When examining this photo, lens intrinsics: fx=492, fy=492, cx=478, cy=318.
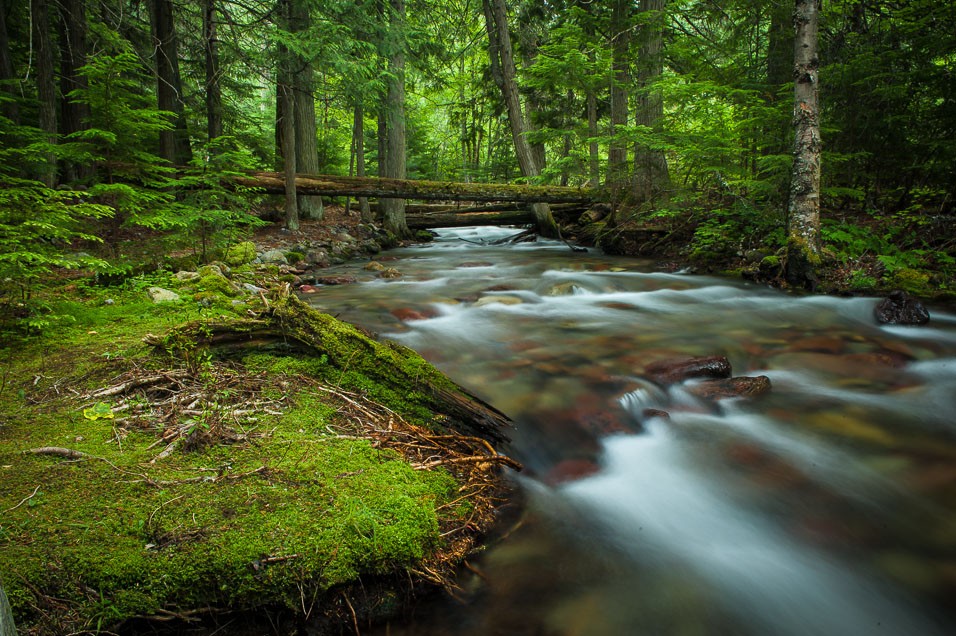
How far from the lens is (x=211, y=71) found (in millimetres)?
→ 10672

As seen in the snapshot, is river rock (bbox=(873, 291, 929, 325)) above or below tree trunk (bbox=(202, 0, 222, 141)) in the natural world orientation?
below

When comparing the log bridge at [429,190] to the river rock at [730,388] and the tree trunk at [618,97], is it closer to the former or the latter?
the tree trunk at [618,97]

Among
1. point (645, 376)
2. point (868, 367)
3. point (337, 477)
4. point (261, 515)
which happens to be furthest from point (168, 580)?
point (868, 367)

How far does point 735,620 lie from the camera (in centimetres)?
215

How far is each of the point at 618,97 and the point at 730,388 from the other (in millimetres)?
10647

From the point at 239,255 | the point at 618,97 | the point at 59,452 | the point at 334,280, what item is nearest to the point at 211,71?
the point at 239,255

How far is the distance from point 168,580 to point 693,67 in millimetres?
12224

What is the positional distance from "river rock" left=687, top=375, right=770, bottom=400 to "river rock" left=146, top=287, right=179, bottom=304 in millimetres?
4502

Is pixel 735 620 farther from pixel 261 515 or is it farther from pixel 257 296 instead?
pixel 257 296

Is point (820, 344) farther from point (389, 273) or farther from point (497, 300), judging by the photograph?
point (389, 273)

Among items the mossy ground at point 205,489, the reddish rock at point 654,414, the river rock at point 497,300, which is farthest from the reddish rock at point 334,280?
the reddish rock at point 654,414

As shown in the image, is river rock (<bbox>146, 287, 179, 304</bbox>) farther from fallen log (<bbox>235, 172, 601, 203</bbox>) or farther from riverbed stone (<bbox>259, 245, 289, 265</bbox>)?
fallen log (<bbox>235, 172, 601, 203</bbox>)

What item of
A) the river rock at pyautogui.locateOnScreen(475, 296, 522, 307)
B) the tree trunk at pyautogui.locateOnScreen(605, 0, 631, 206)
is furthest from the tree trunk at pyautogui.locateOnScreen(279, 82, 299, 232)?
the tree trunk at pyautogui.locateOnScreen(605, 0, 631, 206)

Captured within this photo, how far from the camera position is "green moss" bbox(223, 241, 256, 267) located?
6969 millimetres
